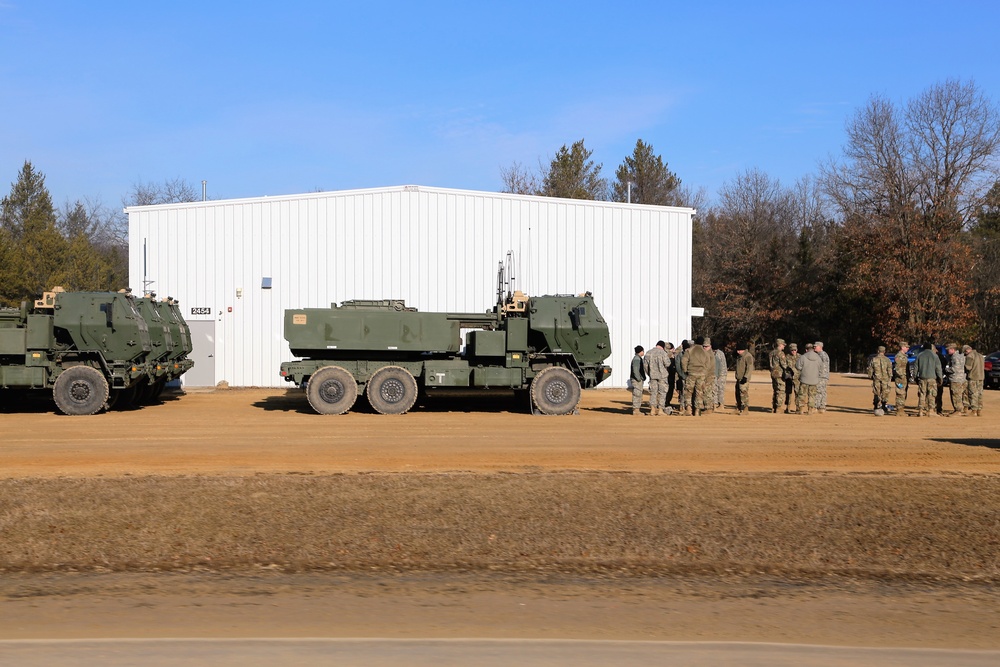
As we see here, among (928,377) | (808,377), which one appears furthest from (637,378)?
(928,377)

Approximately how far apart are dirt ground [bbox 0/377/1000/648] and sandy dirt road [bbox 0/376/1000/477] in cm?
7

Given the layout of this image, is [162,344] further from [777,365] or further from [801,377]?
[801,377]

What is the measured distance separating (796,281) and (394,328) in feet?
112

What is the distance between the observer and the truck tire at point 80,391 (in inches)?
810

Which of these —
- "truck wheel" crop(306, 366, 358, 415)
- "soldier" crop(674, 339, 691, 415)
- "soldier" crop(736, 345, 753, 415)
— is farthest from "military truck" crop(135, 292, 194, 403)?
"soldier" crop(736, 345, 753, 415)

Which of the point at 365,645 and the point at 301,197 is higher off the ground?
the point at 301,197

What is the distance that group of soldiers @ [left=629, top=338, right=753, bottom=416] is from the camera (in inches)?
804

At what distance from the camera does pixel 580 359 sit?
69.4 feet

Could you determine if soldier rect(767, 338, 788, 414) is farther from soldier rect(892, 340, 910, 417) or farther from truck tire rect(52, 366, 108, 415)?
truck tire rect(52, 366, 108, 415)

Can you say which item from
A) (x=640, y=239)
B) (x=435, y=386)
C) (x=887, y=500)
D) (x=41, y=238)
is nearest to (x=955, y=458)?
(x=887, y=500)

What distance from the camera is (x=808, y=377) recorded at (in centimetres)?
2134

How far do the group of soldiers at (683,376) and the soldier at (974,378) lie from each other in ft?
15.4

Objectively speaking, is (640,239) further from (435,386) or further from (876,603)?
(876,603)

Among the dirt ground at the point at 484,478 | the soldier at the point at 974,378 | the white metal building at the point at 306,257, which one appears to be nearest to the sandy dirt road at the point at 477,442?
the dirt ground at the point at 484,478
